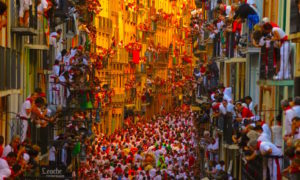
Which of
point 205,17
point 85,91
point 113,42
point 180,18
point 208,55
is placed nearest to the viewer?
point 85,91

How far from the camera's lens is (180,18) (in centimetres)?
14750

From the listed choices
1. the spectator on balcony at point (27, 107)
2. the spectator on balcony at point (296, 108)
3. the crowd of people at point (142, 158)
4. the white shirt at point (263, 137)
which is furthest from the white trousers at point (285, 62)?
the crowd of people at point (142, 158)

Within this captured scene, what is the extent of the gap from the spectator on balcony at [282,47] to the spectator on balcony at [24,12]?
7.74 m

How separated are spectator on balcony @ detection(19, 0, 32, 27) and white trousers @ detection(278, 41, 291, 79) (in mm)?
8107

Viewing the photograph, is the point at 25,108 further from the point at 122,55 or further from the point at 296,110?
the point at 122,55

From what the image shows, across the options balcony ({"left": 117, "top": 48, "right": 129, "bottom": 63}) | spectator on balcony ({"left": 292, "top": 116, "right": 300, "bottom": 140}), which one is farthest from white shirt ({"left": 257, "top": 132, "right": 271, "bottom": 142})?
balcony ({"left": 117, "top": 48, "right": 129, "bottom": 63})

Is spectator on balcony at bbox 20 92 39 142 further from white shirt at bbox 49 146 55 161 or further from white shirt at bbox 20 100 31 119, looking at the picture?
white shirt at bbox 49 146 55 161

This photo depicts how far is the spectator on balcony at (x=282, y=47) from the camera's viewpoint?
27031 mm

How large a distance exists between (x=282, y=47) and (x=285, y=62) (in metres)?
0.39

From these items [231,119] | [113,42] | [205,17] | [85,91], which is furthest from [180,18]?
[231,119]

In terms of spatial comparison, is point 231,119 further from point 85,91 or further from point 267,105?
point 85,91

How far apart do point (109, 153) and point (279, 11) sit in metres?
29.4

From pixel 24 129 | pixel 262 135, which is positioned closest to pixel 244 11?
pixel 24 129

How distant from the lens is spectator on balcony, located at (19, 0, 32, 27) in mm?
31906
